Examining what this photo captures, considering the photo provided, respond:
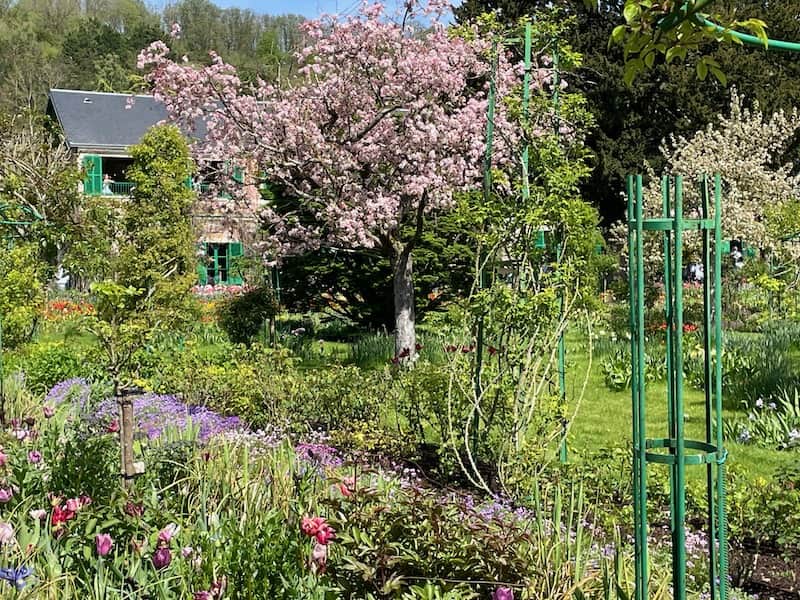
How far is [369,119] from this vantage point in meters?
9.54

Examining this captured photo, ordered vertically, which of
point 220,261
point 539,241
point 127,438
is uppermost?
point 220,261

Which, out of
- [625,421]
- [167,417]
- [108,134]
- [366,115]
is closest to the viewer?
[167,417]

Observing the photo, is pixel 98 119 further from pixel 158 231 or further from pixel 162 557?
pixel 162 557

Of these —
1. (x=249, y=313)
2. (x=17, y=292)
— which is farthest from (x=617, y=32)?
(x=249, y=313)

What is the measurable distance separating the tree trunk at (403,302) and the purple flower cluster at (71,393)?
3589 millimetres

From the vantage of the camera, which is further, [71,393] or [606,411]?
[606,411]

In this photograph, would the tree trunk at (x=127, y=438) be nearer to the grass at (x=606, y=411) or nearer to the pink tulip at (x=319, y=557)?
the pink tulip at (x=319, y=557)

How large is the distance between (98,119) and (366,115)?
805 inches

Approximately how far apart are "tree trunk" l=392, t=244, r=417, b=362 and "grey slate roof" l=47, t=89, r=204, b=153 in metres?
18.6

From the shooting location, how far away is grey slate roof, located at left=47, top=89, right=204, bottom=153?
26.1 m

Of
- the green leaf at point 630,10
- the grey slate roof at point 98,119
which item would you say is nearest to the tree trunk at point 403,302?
the green leaf at point 630,10

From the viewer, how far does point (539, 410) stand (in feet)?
15.7

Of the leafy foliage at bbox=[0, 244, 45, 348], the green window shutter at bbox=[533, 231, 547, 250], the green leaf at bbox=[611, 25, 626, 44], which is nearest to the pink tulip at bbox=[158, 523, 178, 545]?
the green leaf at bbox=[611, 25, 626, 44]

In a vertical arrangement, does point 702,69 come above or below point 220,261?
below
